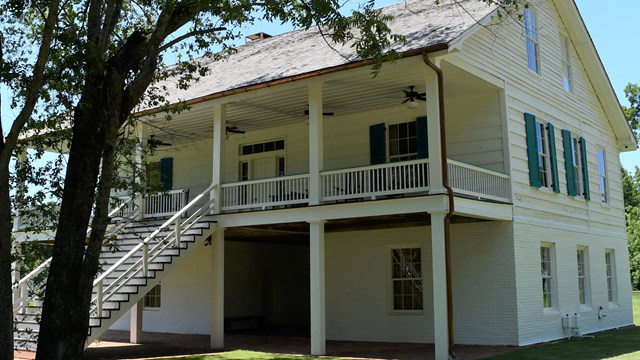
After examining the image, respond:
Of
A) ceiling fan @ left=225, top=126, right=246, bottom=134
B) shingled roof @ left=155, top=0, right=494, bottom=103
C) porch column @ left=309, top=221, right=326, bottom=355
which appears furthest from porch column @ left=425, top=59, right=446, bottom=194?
ceiling fan @ left=225, top=126, right=246, bottom=134

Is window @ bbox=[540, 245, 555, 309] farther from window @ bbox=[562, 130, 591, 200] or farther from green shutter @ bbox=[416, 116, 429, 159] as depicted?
green shutter @ bbox=[416, 116, 429, 159]

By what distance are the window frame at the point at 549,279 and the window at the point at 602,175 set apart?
208 inches

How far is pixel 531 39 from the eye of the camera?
19.8m

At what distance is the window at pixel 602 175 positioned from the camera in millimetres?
23141

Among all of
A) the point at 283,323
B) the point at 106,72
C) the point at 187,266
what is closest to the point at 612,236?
the point at 283,323

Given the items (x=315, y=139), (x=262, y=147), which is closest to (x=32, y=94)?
(x=315, y=139)

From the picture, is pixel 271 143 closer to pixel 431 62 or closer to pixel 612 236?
pixel 431 62

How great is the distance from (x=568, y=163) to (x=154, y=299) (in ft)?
44.1

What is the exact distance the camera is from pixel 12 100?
10836 millimetres

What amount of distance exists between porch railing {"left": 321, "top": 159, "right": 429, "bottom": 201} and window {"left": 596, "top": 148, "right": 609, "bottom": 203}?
10260mm

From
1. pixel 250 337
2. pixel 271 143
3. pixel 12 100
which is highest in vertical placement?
pixel 271 143

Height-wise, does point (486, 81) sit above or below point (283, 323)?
above

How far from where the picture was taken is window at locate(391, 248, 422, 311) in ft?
58.6

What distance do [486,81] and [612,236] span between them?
987 centimetres
